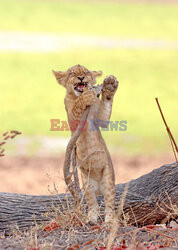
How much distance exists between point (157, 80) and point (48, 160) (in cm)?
885

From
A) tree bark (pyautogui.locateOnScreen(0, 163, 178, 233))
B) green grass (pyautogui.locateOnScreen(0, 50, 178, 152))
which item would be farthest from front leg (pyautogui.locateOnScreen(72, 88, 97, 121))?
green grass (pyautogui.locateOnScreen(0, 50, 178, 152))

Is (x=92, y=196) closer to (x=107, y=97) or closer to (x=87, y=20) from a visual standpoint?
(x=107, y=97)

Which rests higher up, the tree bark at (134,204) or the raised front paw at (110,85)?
the raised front paw at (110,85)

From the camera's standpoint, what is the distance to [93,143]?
4156 mm

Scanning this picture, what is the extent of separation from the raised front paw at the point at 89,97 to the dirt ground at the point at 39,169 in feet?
17.2

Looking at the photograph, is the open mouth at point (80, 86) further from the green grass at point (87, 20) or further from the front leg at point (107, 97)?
the green grass at point (87, 20)

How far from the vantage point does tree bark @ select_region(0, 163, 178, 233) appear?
4.89 m

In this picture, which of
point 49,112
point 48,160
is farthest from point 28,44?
point 48,160

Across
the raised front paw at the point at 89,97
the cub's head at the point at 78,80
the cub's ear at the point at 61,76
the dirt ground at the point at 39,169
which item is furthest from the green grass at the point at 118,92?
the raised front paw at the point at 89,97

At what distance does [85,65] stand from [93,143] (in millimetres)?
15124

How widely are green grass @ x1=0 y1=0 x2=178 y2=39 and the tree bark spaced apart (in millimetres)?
21223

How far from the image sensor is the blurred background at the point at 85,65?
36.7 feet

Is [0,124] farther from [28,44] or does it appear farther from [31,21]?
[31,21]

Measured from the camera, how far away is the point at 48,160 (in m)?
11.2
